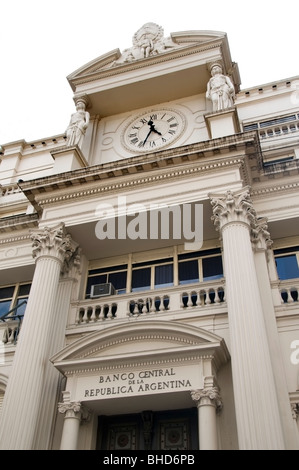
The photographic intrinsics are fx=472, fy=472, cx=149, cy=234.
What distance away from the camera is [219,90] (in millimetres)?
14633

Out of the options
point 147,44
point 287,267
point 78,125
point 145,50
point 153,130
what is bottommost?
point 287,267

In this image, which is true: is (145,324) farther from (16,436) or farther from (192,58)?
(192,58)

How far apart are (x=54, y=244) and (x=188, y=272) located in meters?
3.71

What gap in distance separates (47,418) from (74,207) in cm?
570

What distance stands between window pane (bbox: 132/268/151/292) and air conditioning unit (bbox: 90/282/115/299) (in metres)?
0.68

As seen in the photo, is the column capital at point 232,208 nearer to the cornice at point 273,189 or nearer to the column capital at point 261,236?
the column capital at point 261,236

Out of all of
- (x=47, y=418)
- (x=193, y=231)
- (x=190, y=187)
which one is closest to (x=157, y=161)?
(x=190, y=187)

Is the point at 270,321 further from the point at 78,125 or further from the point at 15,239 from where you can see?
the point at 78,125

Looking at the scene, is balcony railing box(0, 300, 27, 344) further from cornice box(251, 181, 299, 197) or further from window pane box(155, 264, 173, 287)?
cornice box(251, 181, 299, 197)

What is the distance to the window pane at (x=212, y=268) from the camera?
12.6 metres

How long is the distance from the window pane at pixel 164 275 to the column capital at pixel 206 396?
377 centimetres

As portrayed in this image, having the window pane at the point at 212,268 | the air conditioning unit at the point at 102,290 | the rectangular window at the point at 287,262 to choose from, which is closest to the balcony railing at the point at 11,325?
the air conditioning unit at the point at 102,290

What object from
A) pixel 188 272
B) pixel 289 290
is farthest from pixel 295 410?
Result: pixel 188 272

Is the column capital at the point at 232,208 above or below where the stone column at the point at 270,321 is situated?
above
